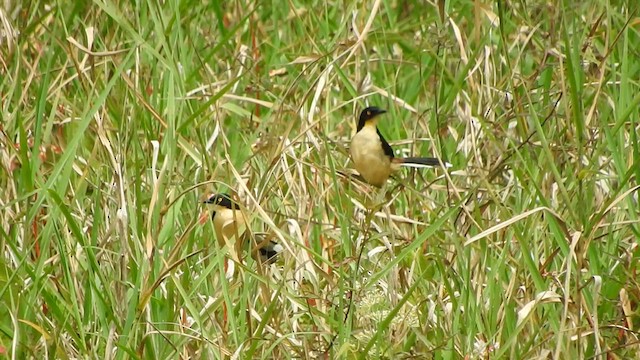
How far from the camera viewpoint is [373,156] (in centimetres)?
395

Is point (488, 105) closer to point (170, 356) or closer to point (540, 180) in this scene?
point (540, 180)

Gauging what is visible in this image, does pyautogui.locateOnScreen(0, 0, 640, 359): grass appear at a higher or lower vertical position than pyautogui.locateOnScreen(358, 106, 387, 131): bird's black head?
higher

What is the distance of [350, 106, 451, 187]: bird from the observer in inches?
156

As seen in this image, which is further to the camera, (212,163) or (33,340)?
(212,163)

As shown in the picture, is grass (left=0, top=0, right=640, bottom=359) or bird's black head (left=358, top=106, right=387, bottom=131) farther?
bird's black head (left=358, top=106, right=387, bottom=131)

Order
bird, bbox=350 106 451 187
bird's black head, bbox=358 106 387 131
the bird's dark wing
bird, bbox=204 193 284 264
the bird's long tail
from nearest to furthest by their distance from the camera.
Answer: bird, bbox=204 193 284 264, the bird's long tail, bird, bbox=350 106 451 187, the bird's dark wing, bird's black head, bbox=358 106 387 131

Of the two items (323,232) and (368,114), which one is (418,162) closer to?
(368,114)

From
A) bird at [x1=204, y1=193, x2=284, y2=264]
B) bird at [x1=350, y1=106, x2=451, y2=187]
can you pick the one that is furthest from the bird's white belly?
bird at [x1=204, y1=193, x2=284, y2=264]

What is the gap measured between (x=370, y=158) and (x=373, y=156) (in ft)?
0.09

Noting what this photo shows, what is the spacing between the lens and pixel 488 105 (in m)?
3.70

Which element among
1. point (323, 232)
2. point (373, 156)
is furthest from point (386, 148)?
point (323, 232)

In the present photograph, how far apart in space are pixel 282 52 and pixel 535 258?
82.7 inches

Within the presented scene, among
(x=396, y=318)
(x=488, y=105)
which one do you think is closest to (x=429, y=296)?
(x=396, y=318)

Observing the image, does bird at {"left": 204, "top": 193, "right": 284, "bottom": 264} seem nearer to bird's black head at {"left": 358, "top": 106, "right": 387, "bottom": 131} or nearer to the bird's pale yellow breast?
the bird's pale yellow breast
